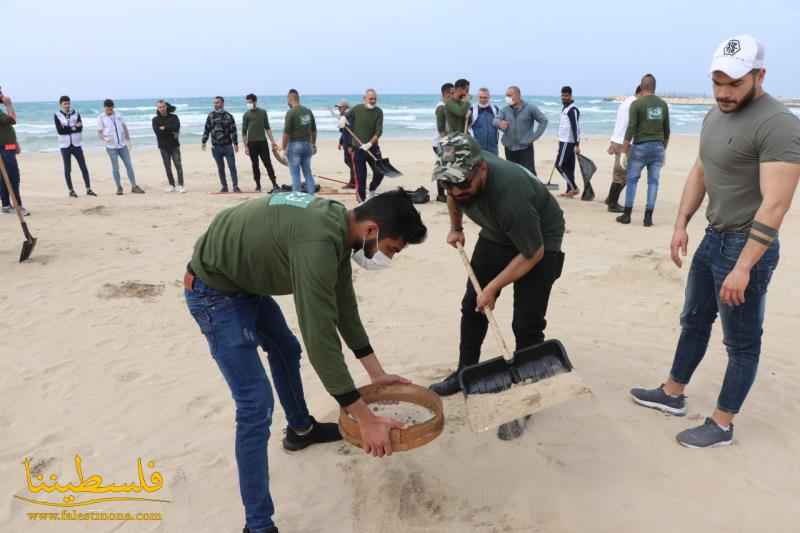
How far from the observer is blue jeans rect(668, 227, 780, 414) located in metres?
2.30

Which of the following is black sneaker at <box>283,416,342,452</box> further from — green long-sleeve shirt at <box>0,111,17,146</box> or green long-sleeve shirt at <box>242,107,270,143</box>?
green long-sleeve shirt at <box>242,107,270,143</box>

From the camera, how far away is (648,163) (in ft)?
22.0

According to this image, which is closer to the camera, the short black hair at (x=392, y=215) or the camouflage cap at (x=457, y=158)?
the short black hair at (x=392, y=215)

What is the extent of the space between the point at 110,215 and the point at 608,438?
23.7 ft

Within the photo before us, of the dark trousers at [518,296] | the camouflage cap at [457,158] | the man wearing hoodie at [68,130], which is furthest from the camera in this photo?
the man wearing hoodie at [68,130]

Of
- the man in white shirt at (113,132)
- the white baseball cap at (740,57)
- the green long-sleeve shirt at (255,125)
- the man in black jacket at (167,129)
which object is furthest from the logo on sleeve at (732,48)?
the man in white shirt at (113,132)

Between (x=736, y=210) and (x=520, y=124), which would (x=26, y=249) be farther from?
(x=520, y=124)

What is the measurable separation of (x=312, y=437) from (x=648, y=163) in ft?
18.8

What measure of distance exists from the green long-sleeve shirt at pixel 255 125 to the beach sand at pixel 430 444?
3.93m

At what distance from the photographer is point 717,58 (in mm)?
2109

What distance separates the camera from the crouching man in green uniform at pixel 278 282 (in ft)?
5.77

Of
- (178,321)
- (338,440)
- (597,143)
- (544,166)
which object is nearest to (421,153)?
(544,166)

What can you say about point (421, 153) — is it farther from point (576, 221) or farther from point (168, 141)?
point (576, 221)

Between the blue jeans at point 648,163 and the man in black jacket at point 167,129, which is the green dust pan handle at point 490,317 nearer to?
the blue jeans at point 648,163
